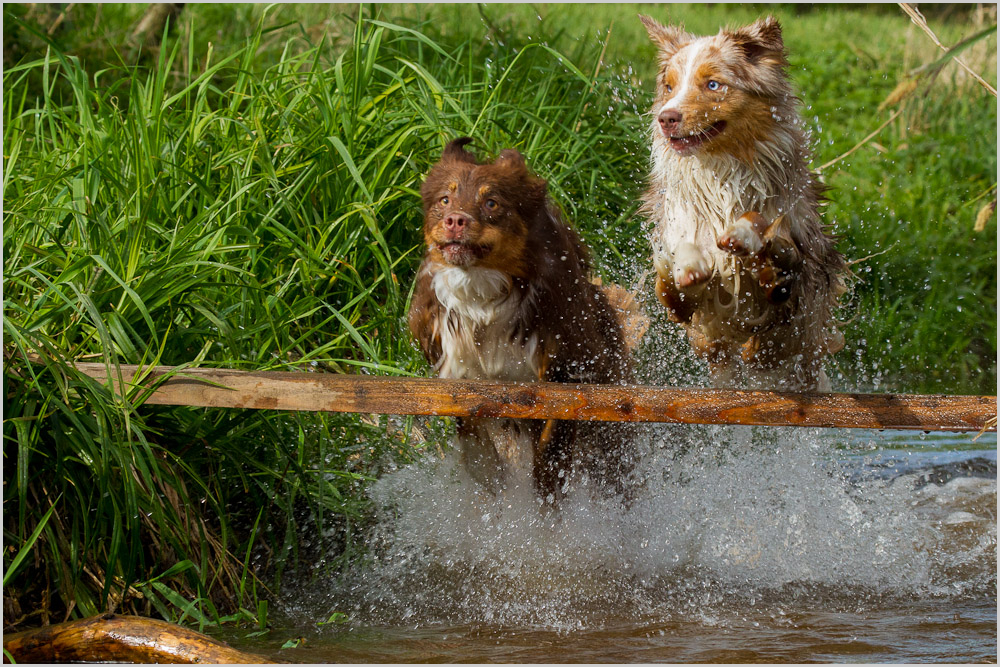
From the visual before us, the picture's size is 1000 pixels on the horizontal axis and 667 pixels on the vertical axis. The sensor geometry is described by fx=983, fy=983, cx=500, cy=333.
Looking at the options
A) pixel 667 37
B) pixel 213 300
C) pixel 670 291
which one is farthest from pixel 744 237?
pixel 213 300

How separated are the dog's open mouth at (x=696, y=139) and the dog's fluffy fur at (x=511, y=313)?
58cm

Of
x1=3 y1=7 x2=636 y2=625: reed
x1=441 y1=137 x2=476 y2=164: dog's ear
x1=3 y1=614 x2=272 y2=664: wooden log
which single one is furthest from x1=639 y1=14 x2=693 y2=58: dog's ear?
x1=3 y1=614 x2=272 y2=664: wooden log

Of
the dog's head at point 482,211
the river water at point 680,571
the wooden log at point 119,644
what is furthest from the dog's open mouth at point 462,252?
the wooden log at point 119,644

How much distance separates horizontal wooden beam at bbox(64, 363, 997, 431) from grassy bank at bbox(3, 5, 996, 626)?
339 millimetres

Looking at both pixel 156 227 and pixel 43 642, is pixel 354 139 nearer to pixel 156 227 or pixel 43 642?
pixel 156 227

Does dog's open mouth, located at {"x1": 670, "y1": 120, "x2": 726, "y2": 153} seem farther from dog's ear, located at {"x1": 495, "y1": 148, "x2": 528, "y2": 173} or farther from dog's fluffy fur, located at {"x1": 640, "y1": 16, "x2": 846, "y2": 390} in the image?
dog's ear, located at {"x1": 495, "y1": 148, "x2": 528, "y2": 173}

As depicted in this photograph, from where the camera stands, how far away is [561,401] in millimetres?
3291

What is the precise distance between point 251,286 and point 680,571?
83.4 inches

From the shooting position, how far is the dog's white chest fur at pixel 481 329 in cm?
392

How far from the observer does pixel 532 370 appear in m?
4.05

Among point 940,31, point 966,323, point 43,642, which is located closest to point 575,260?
point 43,642

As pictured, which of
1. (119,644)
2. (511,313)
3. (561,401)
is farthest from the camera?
(511,313)

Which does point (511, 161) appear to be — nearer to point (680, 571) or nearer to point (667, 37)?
point (667, 37)

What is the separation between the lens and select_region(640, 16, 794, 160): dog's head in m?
3.83
